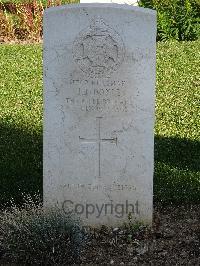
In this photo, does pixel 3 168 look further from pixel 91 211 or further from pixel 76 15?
pixel 76 15

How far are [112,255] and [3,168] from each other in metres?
2.02

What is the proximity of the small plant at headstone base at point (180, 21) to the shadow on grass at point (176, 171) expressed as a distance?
599cm

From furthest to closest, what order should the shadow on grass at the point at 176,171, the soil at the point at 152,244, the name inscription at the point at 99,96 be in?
the shadow on grass at the point at 176,171 → the name inscription at the point at 99,96 → the soil at the point at 152,244

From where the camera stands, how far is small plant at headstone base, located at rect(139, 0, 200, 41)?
12.7 m

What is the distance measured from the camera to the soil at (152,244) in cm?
457

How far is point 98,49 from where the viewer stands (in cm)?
466

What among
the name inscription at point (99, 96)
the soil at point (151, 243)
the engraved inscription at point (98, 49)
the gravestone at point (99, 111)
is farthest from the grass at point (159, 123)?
the engraved inscription at point (98, 49)

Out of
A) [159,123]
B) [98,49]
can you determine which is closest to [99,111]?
[98,49]

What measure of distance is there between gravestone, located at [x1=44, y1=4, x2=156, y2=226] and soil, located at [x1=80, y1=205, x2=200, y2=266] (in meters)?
0.14

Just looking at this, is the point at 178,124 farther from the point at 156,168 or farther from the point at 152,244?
the point at 152,244

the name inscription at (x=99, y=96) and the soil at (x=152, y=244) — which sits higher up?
the name inscription at (x=99, y=96)

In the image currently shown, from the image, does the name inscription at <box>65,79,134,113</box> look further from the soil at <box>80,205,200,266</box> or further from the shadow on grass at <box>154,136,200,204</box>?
the shadow on grass at <box>154,136,200,204</box>

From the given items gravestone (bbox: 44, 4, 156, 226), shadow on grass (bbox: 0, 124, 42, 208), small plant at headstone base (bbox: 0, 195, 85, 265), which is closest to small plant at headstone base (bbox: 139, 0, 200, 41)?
shadow on grass (bbox: 0, 124, 42, 208)

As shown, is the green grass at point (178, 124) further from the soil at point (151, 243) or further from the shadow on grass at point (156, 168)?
the soil at point (151, 243)
